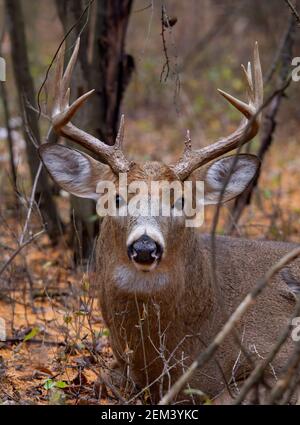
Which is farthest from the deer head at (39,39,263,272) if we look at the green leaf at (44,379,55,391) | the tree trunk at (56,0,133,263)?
the tree trunk at (56,0,133,263)

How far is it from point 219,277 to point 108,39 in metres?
3.11

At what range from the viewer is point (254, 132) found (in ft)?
17.2

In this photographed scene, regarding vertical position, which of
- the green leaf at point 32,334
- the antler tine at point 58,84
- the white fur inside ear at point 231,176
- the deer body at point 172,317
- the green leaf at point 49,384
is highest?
the antler tine at point 58,84

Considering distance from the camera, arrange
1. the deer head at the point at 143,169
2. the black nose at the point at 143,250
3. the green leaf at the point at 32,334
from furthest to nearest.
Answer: the green leaf at the point at 32,334 → the deer head at the point at 143,169 → the black nose at the point at 143,250

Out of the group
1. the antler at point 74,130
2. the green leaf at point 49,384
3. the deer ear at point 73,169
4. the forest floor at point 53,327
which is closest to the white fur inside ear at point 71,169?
the deer ear at point 73,169

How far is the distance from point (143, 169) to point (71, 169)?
607mm

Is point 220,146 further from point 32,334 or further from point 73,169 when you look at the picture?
point 32,334

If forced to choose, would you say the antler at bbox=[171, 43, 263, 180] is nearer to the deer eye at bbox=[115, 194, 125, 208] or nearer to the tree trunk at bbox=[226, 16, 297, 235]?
the deer eye at bbox=[115, 194, 125, 208]

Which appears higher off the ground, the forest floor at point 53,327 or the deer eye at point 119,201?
the deer eye at point 119,201

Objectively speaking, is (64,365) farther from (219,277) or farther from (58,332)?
(219,277)

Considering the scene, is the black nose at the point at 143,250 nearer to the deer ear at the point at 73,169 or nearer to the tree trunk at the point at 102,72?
the deer ear at the point at 73,169

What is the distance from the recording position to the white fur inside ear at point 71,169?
221 inches

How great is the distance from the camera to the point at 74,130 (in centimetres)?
540

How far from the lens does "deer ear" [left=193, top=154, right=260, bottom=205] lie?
5.61 metres
